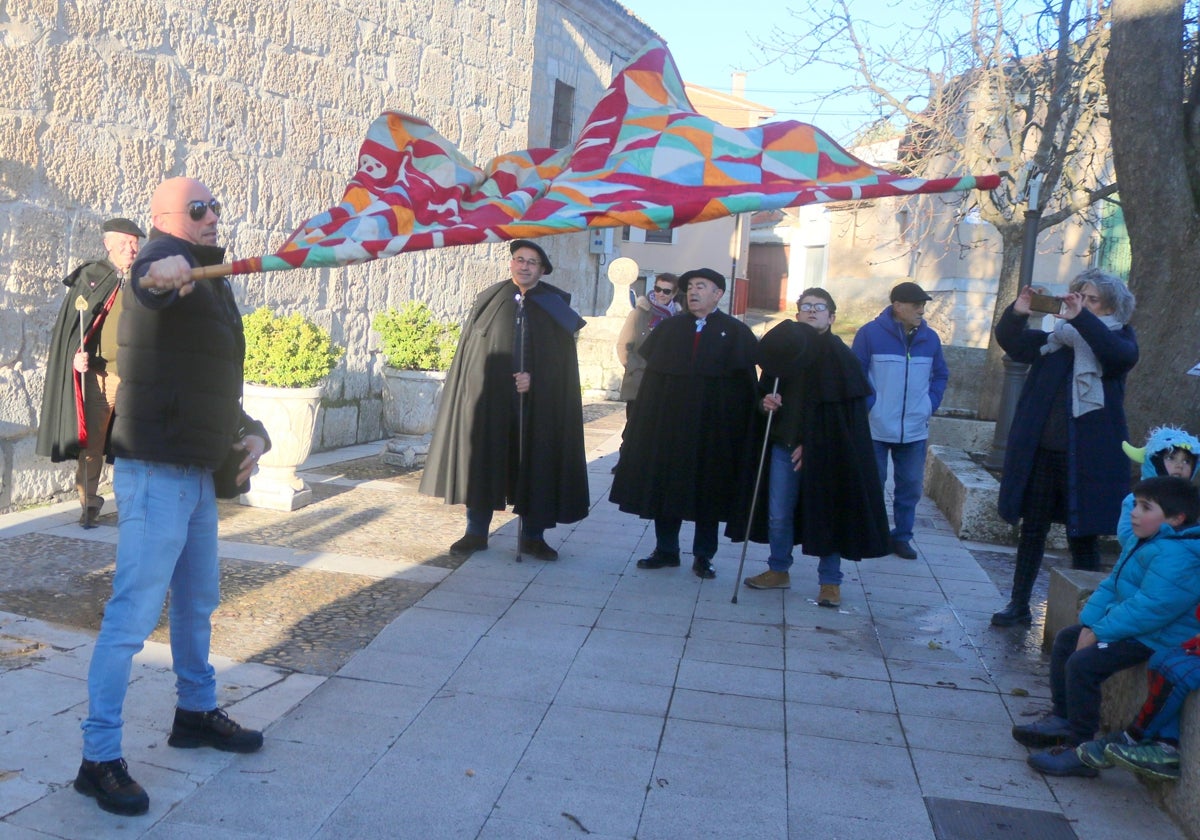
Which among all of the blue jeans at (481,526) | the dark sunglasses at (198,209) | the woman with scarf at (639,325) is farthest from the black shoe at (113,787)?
the woman with scarf at (639,325)

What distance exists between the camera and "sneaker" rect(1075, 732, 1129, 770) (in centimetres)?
401

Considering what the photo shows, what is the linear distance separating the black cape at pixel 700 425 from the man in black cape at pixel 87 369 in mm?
3051

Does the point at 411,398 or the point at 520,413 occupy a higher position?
the point at 520,413

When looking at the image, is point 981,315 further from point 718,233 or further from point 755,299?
point 755,299

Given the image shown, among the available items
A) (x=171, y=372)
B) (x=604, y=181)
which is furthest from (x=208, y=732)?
(x=604, y=181)

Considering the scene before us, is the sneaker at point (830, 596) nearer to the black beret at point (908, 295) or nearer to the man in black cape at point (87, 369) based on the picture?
the black beret at point (908, 295)

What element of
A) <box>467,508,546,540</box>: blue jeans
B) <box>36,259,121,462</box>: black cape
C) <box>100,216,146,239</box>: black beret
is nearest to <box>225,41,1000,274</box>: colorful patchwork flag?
<box>100,216,146,239</box>: black beret

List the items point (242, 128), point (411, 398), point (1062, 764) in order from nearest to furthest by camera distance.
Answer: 1. point (1062, 764)
2. point (242, 128)
3. point (411, 398)

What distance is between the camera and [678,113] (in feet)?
15.9

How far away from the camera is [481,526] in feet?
23.3

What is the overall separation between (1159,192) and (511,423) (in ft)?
14.5

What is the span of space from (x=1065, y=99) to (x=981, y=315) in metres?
14.9

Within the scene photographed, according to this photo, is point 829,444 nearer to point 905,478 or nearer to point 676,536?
point 676,536

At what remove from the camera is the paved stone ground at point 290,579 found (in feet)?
16.6
